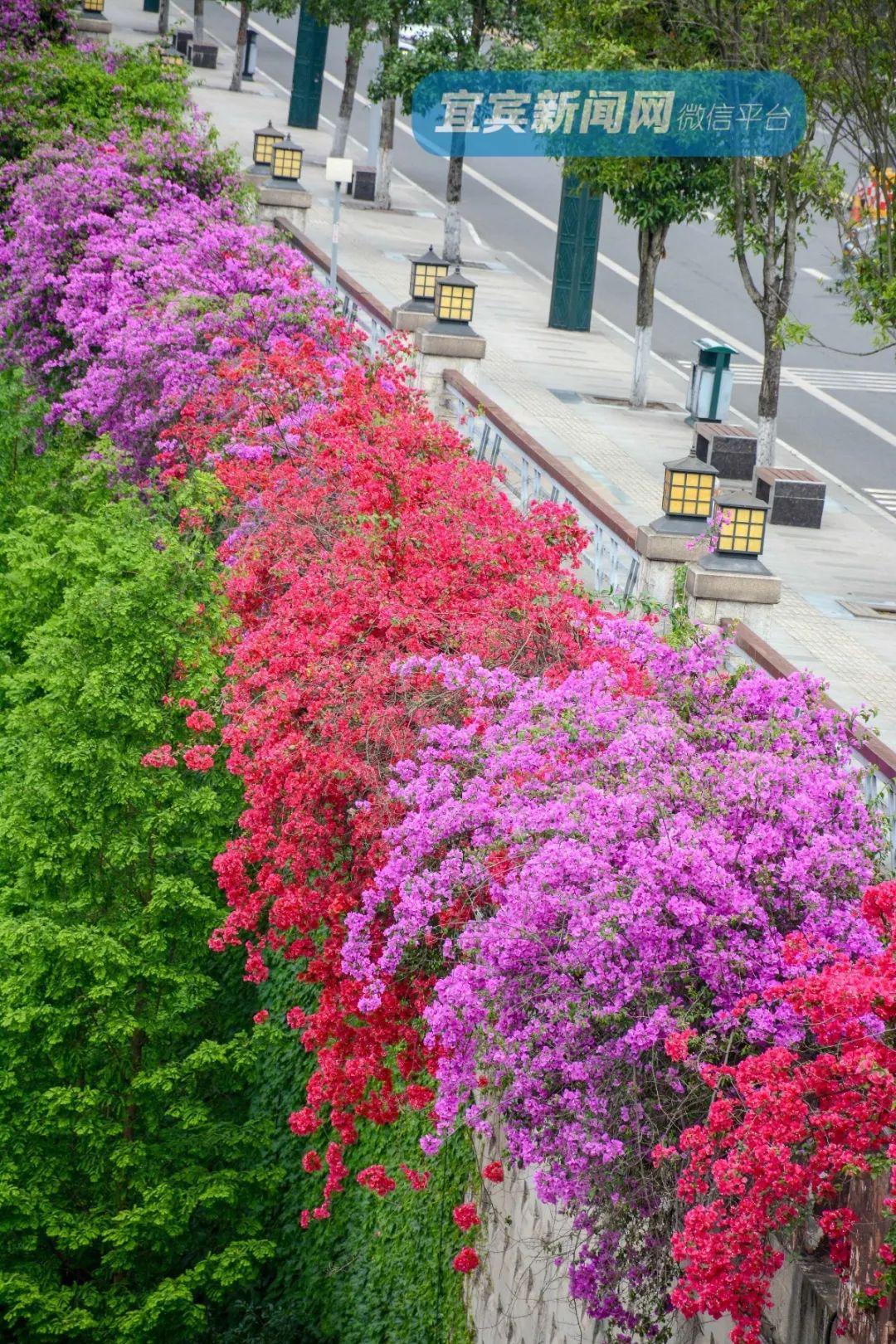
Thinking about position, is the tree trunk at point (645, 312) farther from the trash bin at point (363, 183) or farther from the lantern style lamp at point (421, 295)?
the trash bin at point (363, 183)

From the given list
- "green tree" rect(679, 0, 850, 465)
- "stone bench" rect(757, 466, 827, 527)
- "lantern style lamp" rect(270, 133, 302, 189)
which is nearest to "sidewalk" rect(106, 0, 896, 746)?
"stone bench" rect(757, 466, 827, 527)

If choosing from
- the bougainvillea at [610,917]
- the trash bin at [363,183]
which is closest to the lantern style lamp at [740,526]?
the bougainvillea at [610,917]

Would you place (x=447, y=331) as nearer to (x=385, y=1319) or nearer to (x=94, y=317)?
(x=94, y=317)

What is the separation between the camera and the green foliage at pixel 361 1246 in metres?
11.5

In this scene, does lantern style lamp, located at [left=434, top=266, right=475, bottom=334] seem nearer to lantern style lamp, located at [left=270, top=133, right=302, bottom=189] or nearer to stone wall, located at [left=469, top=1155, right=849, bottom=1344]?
lantern style lamp, located at [left=270, top=133, right=302, bottom=189]

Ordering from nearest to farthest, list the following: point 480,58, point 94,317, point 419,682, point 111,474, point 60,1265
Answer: point 419,682 → point 60,1265 → point 111,474 → point 94,317 → point 480,58

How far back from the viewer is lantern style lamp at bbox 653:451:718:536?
525 inches

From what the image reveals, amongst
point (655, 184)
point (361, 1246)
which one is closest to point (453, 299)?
point (655, 184)

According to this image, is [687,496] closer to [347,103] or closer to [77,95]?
[77,95]

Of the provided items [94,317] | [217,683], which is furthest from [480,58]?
[217,683]

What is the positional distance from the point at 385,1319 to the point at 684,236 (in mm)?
32787

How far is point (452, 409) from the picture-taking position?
19.8 m

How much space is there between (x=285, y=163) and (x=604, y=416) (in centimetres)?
662

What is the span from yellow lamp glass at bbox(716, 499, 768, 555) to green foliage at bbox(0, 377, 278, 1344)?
3913mm
